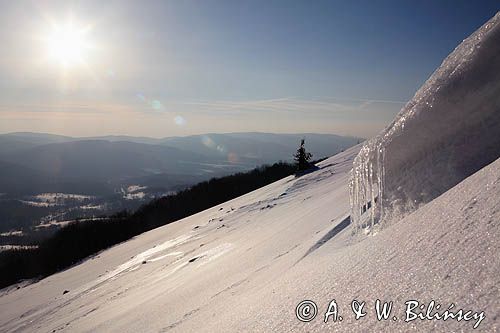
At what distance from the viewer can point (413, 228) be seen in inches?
75.6

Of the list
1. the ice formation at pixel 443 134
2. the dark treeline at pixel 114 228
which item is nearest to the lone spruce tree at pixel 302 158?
the ice formation at pixel 443 134

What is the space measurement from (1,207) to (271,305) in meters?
192

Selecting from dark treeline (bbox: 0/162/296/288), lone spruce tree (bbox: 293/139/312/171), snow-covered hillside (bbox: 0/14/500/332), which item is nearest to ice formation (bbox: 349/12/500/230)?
snow-covered hillside (bbox: 0/14/500/332)

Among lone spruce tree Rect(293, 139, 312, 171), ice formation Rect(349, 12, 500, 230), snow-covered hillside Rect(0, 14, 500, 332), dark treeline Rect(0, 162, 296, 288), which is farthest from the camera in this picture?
dark treeline Rect(0, 162, 296, 288)

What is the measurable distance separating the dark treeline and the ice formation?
119 ft

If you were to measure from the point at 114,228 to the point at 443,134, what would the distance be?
42.1m

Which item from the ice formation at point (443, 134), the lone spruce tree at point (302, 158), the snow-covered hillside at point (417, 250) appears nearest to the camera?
the snow-covered hillside at point (417, 250)

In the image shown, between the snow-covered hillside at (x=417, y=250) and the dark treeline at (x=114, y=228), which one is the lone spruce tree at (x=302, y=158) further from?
the dark treeline at (x=114, y=228)

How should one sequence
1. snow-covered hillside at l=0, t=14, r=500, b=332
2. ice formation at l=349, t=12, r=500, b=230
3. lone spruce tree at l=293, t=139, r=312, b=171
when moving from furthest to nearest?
1. lone spruce tree at l=293, t=139, r=312, b=171
2. ice formation at l=349, t=12, r=500, b=230
3. snow-covered hillside at l=0, t=14, r=500, b=332

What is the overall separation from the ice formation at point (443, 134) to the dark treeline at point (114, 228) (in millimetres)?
36391

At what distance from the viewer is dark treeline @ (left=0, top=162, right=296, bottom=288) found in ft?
119

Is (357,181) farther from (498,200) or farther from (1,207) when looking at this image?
(1,207)

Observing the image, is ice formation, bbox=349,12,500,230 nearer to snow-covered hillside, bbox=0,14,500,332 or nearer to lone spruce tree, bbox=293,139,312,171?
snow-covered hillside, bbox=0,14,500,332

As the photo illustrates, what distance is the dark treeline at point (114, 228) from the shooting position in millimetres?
36281
